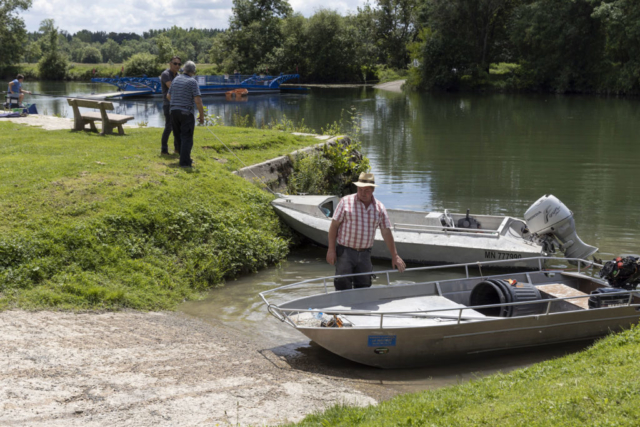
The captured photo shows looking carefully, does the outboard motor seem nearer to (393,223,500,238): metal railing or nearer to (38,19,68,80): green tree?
(393,223,500,238): metal railing

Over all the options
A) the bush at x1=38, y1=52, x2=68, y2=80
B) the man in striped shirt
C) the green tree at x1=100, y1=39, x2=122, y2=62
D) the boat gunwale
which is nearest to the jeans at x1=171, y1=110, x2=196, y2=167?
the boat gunwale

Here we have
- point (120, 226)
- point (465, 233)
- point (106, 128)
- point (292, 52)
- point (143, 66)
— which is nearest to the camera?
point (120, 226)

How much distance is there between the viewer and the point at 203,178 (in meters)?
13.3

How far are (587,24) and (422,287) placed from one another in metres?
60.0

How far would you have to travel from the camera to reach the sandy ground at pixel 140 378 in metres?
5.42

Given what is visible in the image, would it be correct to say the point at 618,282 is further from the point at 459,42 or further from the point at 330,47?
the point at 330,47

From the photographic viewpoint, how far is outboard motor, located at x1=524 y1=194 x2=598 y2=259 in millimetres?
11922

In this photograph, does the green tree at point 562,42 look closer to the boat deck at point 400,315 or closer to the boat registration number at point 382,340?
the boat deck at point 400,315

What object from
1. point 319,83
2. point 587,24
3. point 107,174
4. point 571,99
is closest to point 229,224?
point 107,174

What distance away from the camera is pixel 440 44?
224 ft

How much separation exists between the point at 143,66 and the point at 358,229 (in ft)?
285

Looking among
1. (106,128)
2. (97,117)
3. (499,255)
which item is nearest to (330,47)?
(97,117)

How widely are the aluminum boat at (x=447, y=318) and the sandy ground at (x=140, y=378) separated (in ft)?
2.41

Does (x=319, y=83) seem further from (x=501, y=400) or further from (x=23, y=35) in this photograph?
(x=501, y=400)
